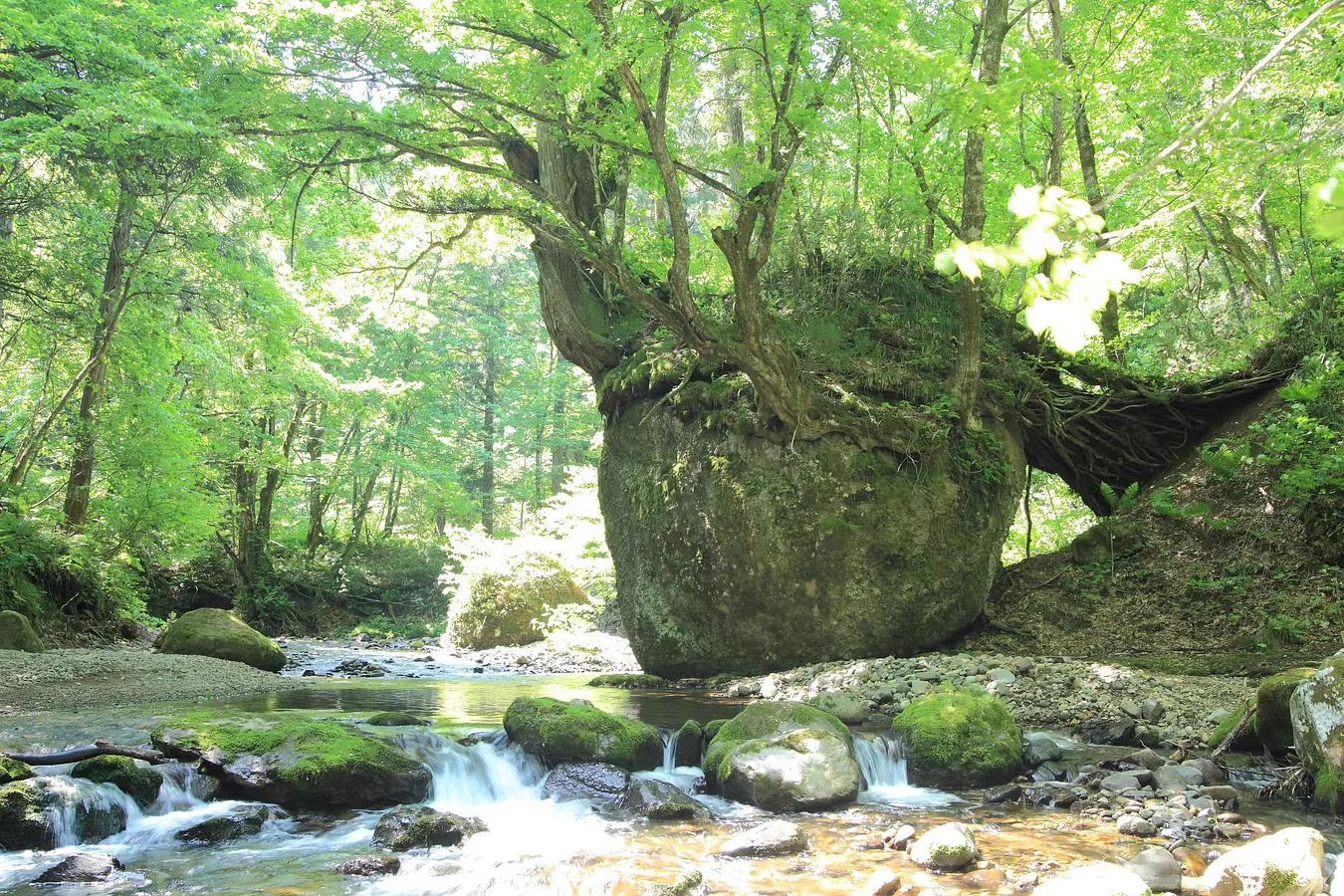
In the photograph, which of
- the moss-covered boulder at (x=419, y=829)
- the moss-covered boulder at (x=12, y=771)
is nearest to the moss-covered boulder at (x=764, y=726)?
the moss-covered boulder at (x=419, y=829)

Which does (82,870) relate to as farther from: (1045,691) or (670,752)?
(1045,691)

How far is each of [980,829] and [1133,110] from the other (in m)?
10.9

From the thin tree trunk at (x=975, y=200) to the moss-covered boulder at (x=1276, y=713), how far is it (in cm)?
430

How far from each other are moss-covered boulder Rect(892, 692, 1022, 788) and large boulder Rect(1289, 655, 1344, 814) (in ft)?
5.61

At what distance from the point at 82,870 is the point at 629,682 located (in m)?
6.55

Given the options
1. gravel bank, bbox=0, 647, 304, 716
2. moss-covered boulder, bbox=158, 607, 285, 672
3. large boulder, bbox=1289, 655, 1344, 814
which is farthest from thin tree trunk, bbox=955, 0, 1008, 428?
moss-covered boulder, bbox=158, 607, 285, 672

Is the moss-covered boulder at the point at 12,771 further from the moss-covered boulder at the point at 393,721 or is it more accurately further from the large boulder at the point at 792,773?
the large boulder at the point at 792,773

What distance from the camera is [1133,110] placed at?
11516 mm

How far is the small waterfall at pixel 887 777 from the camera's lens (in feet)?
18.0

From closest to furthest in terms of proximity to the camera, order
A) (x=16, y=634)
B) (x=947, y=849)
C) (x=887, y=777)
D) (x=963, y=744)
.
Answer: (x=947, y=849) < (x=963, y=744) < (x=887, y=777) < (x=16, y=634)

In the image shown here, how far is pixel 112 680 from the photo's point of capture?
7.90 metres

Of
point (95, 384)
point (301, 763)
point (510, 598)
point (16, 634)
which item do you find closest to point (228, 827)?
point (301, 763)

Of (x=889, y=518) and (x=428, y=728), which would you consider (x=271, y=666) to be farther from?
(x=889, y=518)

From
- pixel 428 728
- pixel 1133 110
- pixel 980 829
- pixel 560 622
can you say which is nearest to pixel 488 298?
pixel 560 622
